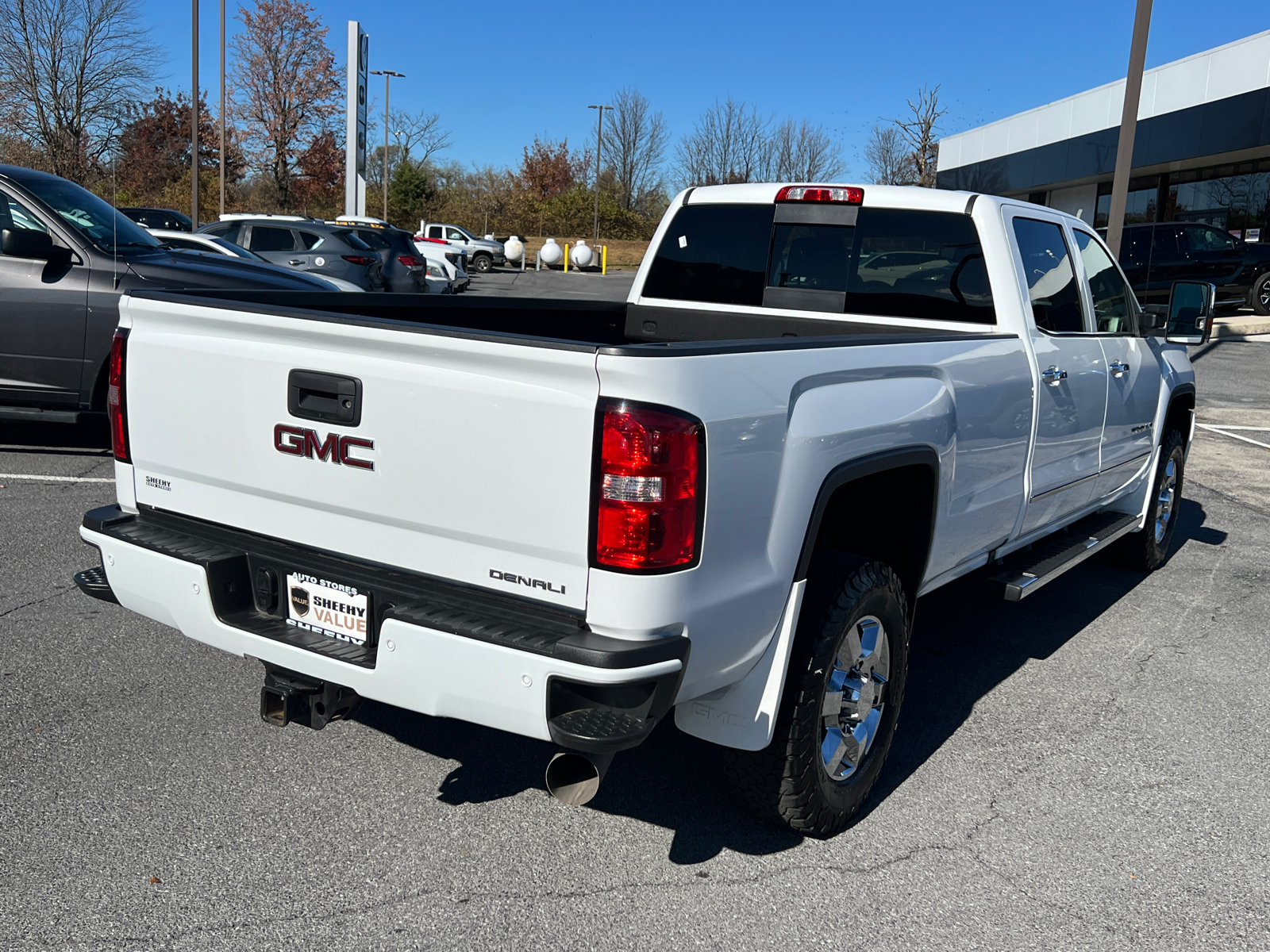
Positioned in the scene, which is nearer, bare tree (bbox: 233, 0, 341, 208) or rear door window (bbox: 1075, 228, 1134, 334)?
rear door window (bbox: 1075, 228, 1134, 334)

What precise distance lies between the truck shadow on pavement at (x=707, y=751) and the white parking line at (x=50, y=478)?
165 inches

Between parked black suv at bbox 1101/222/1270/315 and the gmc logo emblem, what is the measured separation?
2136cm

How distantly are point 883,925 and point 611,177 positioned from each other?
66.3m

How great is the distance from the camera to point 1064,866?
3227mm

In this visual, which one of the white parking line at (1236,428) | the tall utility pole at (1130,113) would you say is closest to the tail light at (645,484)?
the white parking line at (1236,428)

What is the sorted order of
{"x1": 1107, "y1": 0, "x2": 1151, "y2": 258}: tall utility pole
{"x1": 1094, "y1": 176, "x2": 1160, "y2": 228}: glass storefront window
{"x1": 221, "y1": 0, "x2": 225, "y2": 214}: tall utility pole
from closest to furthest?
{"x1": 1107, "y1": 0, "x2": 1151, "y2": 258}: tall utility pole, {"x1": 1094, "y1": 176, "x2": 1160, "y2": 228}: glass storefront window, {"x1": 221, "y1": 0, "x2": 225, "y2": 214}: tall utility pole

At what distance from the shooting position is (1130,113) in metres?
14.2

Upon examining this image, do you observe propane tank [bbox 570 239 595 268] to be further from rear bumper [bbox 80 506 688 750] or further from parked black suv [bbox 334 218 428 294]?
rear bumper [bbox 80 506 688 750]

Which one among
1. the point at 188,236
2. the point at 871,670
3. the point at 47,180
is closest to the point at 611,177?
the point at 188,236

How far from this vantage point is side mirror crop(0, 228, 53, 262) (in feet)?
23.4

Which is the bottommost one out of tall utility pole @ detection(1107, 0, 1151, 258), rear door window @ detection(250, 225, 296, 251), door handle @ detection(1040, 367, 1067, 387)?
door handle @ detection(1040, 367, 1067, 387)

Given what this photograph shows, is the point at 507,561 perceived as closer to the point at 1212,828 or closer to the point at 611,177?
the point at 1212,828

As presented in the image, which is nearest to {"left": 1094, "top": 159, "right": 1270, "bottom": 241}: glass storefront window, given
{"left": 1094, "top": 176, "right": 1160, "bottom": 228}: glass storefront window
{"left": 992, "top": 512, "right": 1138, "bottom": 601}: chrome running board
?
{"left": 1094, "top": 176, "right": 1160, "bottom": 228}: glass storefront window

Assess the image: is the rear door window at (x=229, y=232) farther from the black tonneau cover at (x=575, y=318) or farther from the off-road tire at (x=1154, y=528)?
the off-road tire at (x=1154, y=528)
